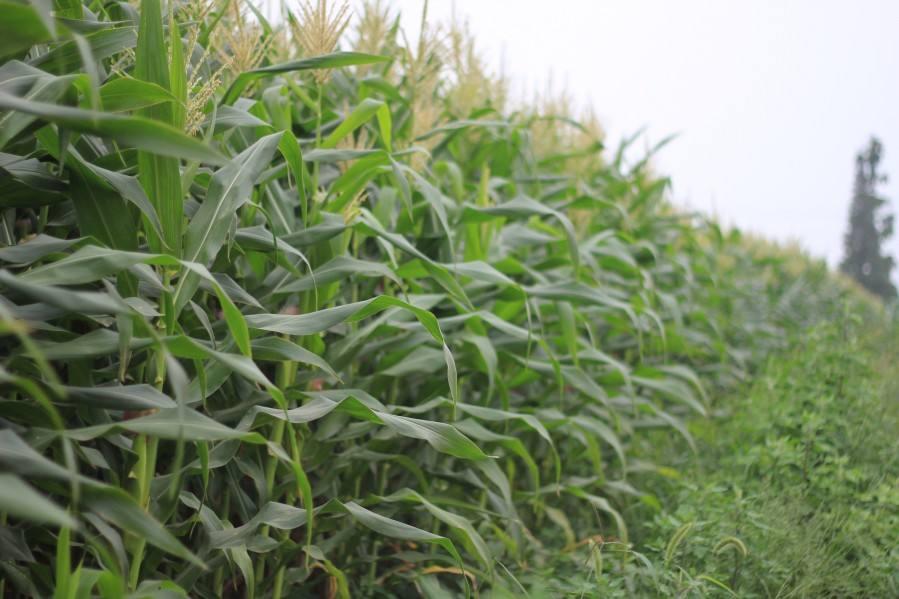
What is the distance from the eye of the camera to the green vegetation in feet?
4.25

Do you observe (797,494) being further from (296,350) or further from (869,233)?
(869,233)

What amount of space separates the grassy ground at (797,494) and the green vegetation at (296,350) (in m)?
0.02

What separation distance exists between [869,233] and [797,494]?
63.3 ft

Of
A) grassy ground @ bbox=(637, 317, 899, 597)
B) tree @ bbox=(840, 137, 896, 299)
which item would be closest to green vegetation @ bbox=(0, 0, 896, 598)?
grassy ground @ bbox=(637, 317, 899, 597)

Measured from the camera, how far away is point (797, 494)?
252 cm

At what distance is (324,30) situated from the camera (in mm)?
1869

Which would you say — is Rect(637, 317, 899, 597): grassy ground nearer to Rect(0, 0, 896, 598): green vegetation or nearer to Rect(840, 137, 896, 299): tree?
Rect(0, 0, 896, 598): green vegetation

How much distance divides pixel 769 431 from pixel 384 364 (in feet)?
4.96

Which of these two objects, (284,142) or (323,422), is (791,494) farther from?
(284,142)

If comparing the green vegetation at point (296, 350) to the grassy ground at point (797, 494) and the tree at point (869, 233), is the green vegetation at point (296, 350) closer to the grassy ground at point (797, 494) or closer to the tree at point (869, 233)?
the grassy ground at point (797, 494)

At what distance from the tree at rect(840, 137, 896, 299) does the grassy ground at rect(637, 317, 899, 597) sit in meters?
17.4

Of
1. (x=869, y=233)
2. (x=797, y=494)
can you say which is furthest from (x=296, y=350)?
(x=869, y=233)

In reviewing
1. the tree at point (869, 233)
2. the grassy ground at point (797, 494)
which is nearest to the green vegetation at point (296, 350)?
the grassy ground at point (797, 494)

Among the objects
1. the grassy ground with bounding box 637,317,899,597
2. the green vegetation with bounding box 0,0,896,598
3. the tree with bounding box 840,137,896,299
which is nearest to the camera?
the green vegetation with bounding box 0,0,896,598
